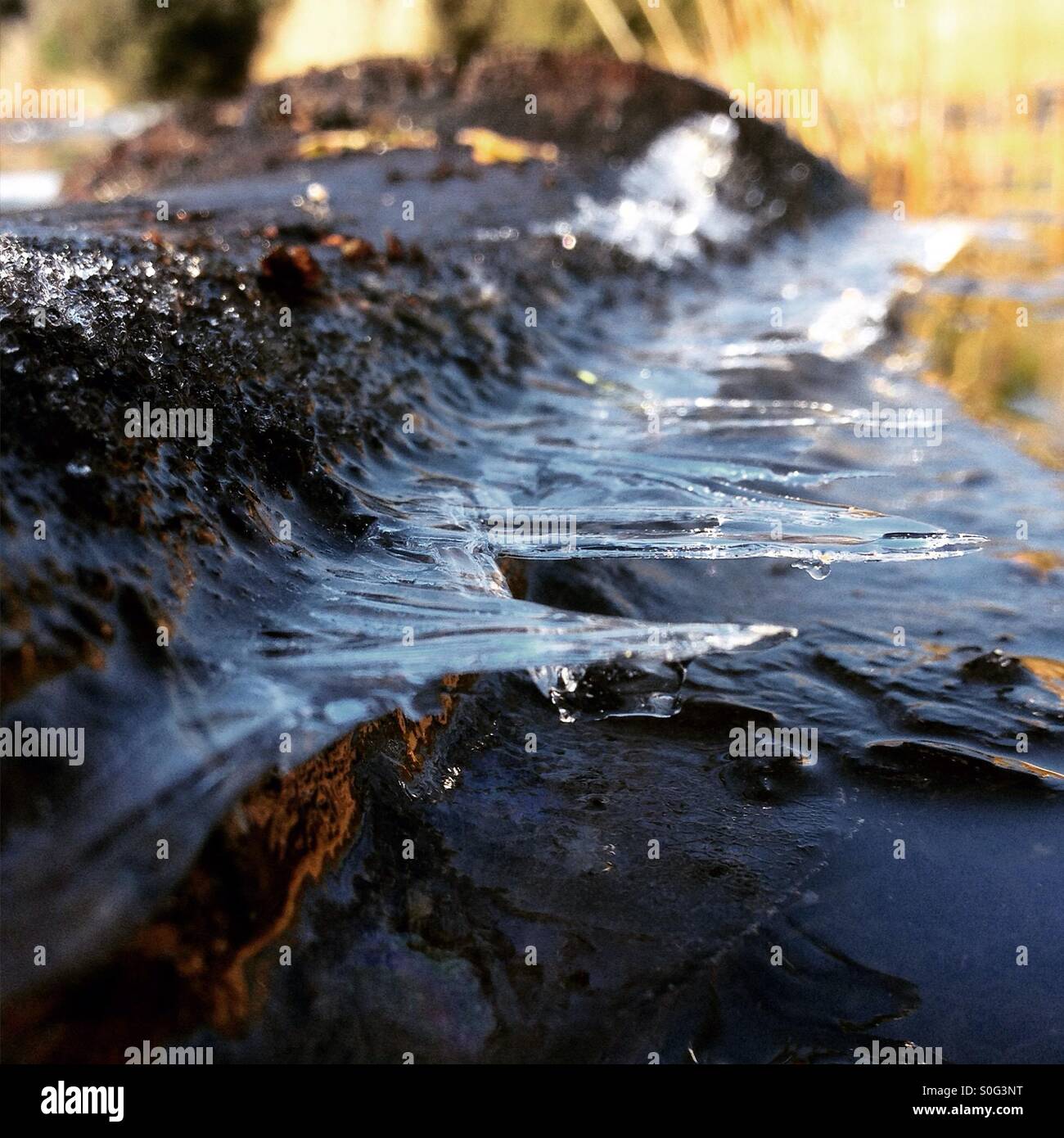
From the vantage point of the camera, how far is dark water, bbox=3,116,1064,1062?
43.2 inches

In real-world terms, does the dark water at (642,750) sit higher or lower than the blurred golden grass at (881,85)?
lower

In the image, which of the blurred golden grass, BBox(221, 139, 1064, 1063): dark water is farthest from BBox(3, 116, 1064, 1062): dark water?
the blurred golden grass

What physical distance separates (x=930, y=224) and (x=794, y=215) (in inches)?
53.1

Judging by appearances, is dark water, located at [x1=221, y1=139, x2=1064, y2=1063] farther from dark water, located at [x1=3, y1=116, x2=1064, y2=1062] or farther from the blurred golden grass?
the blurred golden grass

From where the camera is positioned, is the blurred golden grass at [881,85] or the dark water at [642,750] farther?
the blurred golden grass at [881,85]

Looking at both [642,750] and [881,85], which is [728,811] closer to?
[642,750]

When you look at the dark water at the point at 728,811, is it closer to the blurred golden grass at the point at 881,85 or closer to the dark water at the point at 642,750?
the dark water at the point at 642,750

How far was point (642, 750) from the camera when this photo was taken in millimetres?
1528

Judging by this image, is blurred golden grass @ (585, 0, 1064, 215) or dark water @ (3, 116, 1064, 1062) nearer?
dark water @ (3, 116, 1064, 1062)

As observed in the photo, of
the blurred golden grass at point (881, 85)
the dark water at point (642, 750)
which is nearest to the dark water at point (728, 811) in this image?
the dark water at point (642, 750)

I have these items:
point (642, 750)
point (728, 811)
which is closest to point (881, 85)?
point (642, 750)

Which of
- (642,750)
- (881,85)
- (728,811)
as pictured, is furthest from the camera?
(881,85)

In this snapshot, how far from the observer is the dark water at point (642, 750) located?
1.10 meters

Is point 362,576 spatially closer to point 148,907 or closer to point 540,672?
point 540,672
